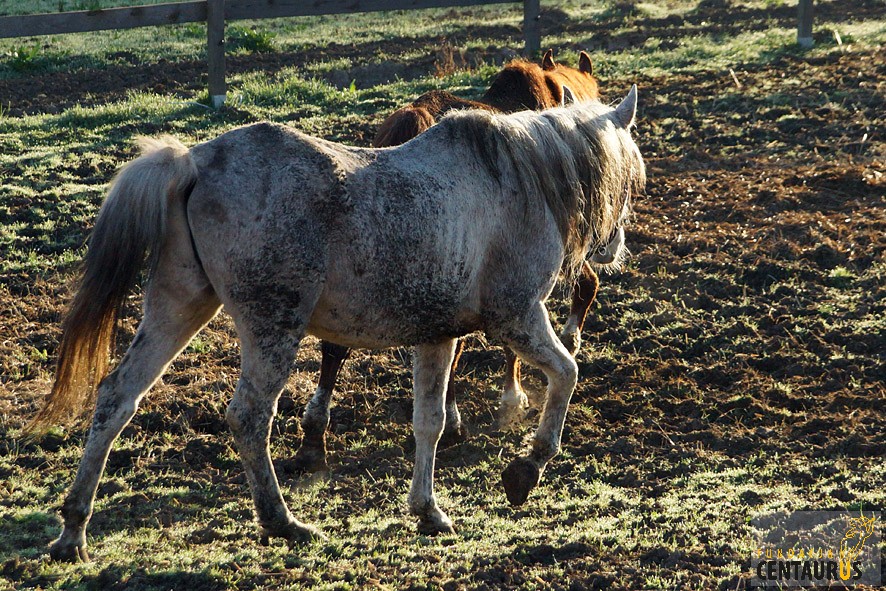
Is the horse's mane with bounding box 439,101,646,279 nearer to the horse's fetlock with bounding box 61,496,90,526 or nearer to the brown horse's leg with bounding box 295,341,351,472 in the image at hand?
the brown horse's leg with bounding box 295,341,351,472

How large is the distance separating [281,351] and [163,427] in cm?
201

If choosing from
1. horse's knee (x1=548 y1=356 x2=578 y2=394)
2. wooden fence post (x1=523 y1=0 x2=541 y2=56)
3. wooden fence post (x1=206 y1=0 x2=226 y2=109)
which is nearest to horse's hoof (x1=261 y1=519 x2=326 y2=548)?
horse's knee (x1=548 y1=356 x2=578 y2=394)

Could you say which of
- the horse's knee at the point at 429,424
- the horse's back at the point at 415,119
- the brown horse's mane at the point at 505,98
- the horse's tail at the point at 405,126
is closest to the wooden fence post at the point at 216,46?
the brown horse's mane at the point at 505,98

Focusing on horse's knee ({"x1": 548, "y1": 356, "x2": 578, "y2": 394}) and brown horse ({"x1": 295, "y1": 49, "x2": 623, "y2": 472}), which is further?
brown horse ({"x1": 295, "y1": 49, "x2": 623, "y2": 472})

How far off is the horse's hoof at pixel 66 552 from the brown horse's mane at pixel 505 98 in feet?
9.88

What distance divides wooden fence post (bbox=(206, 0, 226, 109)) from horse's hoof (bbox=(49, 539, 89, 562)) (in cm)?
799

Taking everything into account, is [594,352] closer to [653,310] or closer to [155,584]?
[653,310]

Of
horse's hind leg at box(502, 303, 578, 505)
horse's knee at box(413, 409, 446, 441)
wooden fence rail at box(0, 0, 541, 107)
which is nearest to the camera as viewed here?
horse's hind leg at box(502, 303, 578, 505)

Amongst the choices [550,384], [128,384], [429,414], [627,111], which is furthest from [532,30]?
[128,384]

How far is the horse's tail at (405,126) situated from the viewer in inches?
249

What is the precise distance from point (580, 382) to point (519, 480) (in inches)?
79.6

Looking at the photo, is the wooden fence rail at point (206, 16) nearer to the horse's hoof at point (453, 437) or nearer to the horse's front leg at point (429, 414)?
the horse's hoof at point (453, 437)

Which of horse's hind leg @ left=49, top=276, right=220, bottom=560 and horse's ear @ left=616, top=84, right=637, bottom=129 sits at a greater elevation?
horse's ear @ left=616, top=84, right=637, bottom=129

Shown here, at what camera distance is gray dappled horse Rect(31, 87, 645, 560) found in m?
4.37
